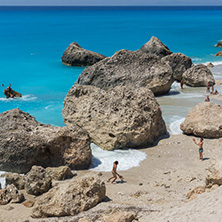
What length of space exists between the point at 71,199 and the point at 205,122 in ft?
30.0

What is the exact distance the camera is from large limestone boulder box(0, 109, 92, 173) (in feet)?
45.8

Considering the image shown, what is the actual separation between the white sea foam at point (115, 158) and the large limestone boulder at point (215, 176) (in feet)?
13.7

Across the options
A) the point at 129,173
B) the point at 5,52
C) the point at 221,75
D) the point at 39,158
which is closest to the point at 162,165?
the point at 129,173

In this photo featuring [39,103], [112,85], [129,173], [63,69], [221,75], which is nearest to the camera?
[129,173]

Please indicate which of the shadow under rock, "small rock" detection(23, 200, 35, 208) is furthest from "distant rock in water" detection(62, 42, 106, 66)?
"small rock" detection(23, 200, 35, 208)

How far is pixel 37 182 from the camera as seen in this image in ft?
39.1

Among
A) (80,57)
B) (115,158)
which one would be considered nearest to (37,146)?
(115,158)

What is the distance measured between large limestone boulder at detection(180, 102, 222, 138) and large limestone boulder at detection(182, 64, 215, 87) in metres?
11.3

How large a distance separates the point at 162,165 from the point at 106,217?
213 inches

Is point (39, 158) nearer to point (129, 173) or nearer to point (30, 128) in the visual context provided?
point (30, 128)

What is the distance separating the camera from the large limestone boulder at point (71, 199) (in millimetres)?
10180

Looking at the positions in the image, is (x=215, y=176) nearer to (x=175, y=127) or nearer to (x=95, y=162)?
(x=95, y=162)

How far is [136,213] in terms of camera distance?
10039mm

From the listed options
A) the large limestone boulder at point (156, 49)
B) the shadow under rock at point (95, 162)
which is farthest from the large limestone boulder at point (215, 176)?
the large limestone boulder at point (156, 49)
